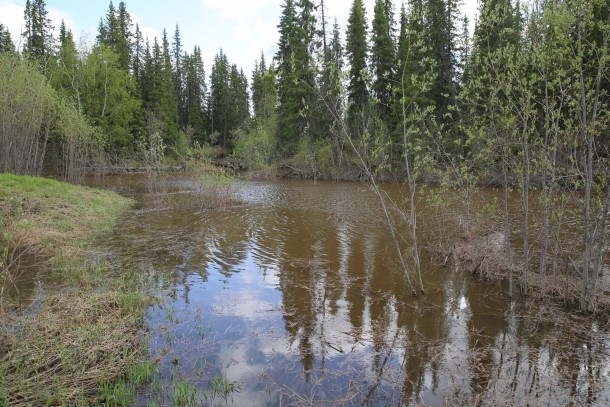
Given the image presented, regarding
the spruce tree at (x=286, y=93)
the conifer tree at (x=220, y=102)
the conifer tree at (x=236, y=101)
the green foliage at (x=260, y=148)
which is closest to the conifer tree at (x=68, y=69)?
the green foliage at (x=260, y=148)

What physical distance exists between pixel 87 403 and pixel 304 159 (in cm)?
3107

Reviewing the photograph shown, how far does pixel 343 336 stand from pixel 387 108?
98.4 feet

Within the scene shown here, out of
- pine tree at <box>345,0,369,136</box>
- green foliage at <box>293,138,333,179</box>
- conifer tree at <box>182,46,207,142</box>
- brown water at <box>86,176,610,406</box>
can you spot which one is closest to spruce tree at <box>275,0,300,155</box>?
green foliage at <box>293,138,333,179</box>

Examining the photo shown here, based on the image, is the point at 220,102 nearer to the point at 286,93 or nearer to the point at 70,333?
the point at 286,93

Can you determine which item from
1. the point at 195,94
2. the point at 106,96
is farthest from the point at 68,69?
the point at 195,94

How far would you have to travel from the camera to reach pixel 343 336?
5117mm

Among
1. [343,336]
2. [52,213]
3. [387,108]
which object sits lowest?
[343,336]

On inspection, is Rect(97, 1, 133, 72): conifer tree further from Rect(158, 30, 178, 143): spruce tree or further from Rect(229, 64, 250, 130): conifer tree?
Rect(229, 64, 250, 130): conifer tree

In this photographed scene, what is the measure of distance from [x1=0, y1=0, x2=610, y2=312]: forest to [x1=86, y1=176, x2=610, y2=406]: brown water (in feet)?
3.65

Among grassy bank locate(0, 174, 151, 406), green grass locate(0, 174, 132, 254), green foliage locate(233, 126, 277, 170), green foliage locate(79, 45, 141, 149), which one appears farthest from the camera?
green foliage locate(233, 126, 277, 170)

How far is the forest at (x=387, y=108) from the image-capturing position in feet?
19.2

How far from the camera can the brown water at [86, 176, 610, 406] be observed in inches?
153

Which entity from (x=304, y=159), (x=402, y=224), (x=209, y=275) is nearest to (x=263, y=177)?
(x=304, y=159)

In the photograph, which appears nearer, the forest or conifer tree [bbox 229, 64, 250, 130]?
the forest
